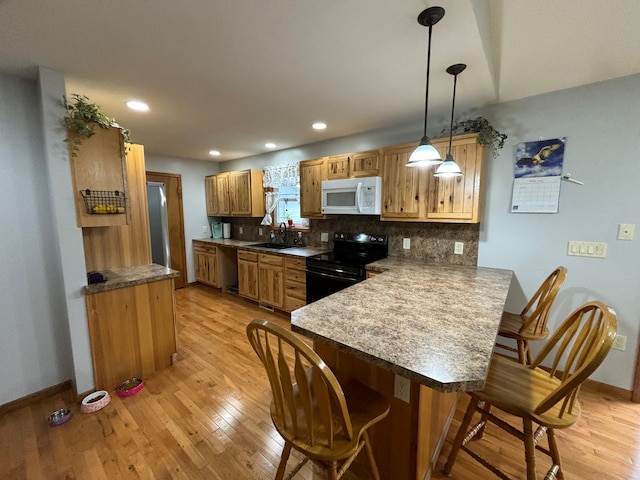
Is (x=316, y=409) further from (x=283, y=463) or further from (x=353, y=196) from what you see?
(x=353, y=196)

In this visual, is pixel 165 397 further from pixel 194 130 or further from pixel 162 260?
pixel 162 260

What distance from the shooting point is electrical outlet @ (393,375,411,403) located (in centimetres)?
119

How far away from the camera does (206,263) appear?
191 inches

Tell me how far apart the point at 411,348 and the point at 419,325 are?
24cm

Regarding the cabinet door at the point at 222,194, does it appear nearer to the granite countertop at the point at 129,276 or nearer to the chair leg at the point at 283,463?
the granite countertop at the point at 129,276

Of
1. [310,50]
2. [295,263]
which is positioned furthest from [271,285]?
[310,50]

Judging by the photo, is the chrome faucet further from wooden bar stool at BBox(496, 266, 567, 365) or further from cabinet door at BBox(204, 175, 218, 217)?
wooden bar stool at BBox(496, 266, 567, 365)

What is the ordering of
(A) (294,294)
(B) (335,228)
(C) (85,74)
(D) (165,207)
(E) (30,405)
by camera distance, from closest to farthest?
(C) (85,74)
(E) (30,405)
(A) (294,294)
(B) (335,228)
(D) (165,207)

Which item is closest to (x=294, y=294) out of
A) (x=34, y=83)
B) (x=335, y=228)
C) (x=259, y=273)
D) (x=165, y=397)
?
(x=259, y=273)

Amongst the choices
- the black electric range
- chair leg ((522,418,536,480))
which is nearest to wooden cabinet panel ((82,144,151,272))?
the black electric range

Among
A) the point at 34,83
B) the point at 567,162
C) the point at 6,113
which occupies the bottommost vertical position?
the point at 567,162

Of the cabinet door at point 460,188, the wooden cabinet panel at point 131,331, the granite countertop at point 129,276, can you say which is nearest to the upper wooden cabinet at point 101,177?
the granite countertop at point 129,276

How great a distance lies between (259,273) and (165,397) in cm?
198

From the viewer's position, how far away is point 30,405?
2021 mm
